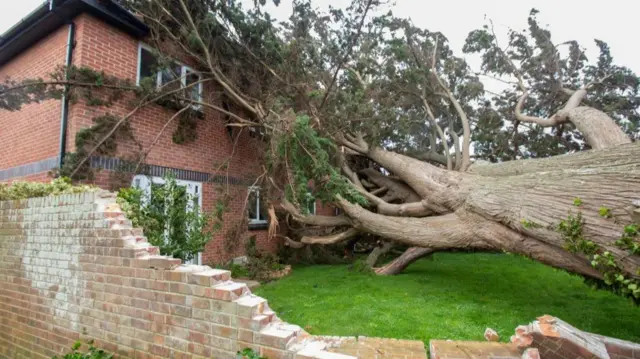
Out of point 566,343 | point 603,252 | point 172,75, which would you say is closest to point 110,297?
point 566,343

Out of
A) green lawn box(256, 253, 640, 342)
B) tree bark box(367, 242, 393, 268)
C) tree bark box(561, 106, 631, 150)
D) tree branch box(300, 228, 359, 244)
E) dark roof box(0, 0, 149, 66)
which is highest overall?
dark roof box(0, 0, 149, 66)

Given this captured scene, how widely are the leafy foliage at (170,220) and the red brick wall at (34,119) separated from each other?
10.1 ft

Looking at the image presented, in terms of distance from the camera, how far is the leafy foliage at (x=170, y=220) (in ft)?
16.8

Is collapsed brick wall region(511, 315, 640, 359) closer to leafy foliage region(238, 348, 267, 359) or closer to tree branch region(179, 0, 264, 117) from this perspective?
leafy foliage region(238, 348, 267, 359)

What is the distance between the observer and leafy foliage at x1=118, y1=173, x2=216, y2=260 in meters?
5.12

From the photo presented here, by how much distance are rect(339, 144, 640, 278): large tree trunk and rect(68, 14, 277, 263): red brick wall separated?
12.2ft

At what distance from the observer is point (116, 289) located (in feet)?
11.1

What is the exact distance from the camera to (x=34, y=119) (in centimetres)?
746

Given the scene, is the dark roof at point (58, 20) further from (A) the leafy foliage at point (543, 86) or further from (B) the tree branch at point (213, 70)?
(A) the leafy foliage at point (543, 86)

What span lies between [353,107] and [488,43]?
20.1 ft

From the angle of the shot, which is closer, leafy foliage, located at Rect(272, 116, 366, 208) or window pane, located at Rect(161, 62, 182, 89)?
leafy foliage, located at Rect(272, 116, 366, 208)

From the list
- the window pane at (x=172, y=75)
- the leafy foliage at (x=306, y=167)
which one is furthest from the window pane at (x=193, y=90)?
the leafy foliage at (x=306, y=167)

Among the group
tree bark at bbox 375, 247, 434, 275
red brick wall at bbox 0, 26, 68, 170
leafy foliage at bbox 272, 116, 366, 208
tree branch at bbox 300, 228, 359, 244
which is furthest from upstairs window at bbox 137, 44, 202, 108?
tree bark at bbox 375, 247, 434, 275

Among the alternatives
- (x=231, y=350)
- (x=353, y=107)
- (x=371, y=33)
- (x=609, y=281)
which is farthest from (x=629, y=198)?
(x=371, y=33)
